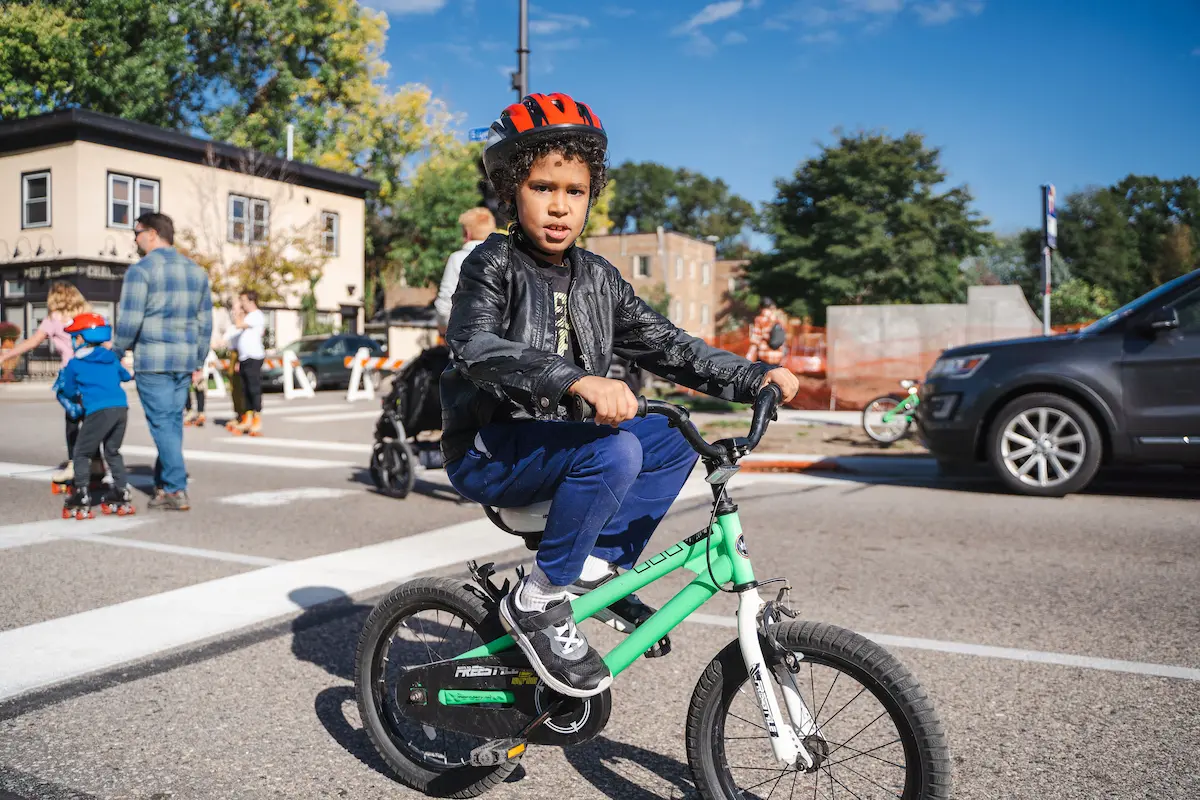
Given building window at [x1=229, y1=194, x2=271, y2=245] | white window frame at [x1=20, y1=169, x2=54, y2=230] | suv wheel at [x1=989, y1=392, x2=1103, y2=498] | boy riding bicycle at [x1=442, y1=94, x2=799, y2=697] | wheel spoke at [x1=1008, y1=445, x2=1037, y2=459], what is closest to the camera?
boy riding bicycle at [x1=442, y1=94, x2=799, y2=697]

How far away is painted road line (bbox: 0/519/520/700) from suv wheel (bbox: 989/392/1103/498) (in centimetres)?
432

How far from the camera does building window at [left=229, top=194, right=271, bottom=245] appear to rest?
34.4 meters

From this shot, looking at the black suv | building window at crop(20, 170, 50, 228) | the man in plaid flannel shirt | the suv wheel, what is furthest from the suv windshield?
building window at crop(20, 170, 50, 228)

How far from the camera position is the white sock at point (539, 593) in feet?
8.51

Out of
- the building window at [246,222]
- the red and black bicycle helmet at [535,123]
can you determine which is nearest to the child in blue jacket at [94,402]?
the red and black bicycle helmet at [535,123]

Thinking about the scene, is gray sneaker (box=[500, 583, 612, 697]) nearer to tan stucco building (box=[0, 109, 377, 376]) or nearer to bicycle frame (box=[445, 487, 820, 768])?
bicycle frame (box=[445, 487, 820, 768])

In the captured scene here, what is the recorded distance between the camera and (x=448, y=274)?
6859 mm

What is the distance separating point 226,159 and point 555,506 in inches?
1380

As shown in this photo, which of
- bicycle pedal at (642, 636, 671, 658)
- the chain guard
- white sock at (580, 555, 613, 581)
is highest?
white sock at (580, 555, 613, 581)

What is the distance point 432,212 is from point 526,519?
4701 centimetres

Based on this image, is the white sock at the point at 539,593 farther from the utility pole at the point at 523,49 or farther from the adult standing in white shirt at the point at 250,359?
the utility pole at the point at 523,49

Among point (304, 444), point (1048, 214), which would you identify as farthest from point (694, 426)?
point (1048, 214)

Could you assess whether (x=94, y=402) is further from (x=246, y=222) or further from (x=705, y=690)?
(x=246, y=222)

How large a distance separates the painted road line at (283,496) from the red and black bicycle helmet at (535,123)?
588 centimetres
